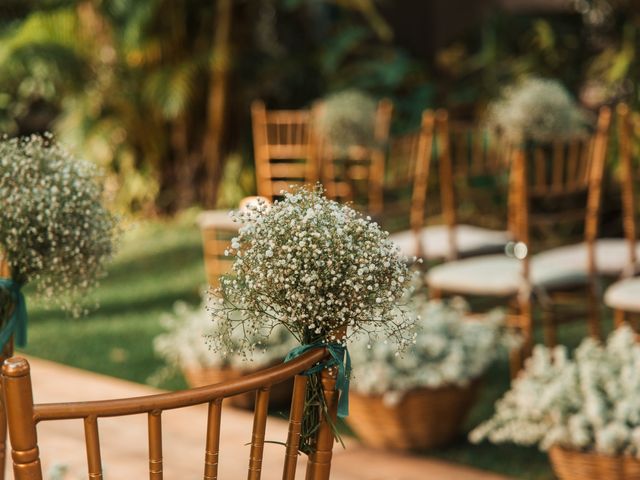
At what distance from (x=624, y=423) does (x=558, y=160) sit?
1709 mm

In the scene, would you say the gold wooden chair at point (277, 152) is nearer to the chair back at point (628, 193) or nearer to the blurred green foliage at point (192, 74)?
the blurred green foliage at point (192, 74)

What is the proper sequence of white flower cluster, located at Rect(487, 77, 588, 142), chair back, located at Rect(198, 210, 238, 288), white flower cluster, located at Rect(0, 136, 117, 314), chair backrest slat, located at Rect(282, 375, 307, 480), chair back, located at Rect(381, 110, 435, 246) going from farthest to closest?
chair back, located at Rect(198, 210, 238, 288) < white flower cluster, located at Rect(487, 77, 588, 142) < chair back, located at Rect(381, 110, 435, 246) < white flower cluster, located at Rect(0, 136, 117, 314) < chair backrest slat, located at Rect(282, 375, 307, 480)

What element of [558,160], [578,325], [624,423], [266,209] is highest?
[266,209]

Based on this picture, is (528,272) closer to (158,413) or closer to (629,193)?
(629,193)

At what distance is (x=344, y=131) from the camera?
6.13 metres

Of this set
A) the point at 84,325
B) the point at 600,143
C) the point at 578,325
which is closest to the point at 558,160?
the point at 600,143

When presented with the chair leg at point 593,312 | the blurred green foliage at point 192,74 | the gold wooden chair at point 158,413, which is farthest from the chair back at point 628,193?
the blurred green foliage at point 192,74

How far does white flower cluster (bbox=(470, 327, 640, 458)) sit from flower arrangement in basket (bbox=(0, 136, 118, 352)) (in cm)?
153

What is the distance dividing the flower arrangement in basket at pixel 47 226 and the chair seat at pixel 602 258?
2.48 meters

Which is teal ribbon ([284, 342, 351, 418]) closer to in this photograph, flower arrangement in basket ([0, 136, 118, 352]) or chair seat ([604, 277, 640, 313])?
flower arrangement in basket ([0, 136, 118, 352])

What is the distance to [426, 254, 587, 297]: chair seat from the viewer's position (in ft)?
12.6

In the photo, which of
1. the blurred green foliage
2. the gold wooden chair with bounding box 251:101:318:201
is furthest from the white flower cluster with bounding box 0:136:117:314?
the blurred green foliage

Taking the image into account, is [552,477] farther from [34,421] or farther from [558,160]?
[34,421]

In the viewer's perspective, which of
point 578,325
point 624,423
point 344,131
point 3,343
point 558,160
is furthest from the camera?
point 344,131
